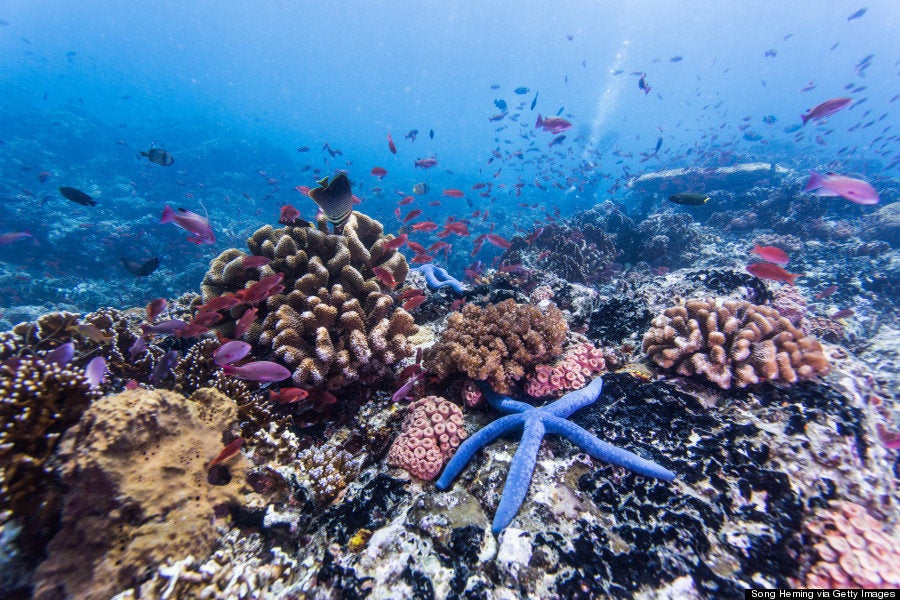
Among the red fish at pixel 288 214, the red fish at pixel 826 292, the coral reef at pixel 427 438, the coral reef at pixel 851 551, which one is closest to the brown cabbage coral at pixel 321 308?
A: the red fish at pixel 288 214

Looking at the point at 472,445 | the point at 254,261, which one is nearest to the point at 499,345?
the point at 472,445

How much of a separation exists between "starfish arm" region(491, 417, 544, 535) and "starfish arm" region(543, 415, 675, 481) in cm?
17

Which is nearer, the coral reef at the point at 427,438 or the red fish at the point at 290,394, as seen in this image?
the coral reef at the point at 427,438

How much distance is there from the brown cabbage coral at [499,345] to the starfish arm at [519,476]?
70cm

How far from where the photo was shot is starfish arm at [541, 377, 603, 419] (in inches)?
134

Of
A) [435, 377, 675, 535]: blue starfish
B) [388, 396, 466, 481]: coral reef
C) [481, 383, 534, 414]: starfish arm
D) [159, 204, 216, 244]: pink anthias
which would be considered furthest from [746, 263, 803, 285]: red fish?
[159, 204, 216, 244]: pink anthias

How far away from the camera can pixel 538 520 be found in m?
2.71

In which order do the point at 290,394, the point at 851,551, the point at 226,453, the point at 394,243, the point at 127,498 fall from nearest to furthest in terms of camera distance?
the point at 851,551 < the point at 127,498 < the point at 226,453 < the point at 290,394 < the point at 394,243

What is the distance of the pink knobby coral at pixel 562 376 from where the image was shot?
13.0ft

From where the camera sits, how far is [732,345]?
11.8 ft

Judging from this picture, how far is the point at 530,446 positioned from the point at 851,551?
2.15 meters

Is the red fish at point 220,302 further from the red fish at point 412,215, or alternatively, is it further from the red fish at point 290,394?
the red fish at point 412,215

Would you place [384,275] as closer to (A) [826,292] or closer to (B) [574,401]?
(B) [574,401]

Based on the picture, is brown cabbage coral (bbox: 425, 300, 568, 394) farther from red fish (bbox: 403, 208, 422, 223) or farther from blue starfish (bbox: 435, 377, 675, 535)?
red fish (bbox: 403, 208, 422, 223)
